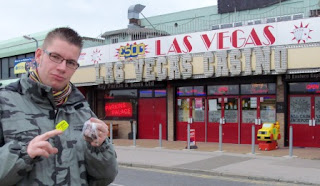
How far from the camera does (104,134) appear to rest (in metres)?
1.95

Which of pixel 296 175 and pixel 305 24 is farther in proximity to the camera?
pixel 305 24

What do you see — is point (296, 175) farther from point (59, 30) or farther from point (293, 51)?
point (59, 30)

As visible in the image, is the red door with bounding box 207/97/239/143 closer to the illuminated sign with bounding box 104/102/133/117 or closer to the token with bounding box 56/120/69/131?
the illuminated sign with bounding box 104/102/133/117

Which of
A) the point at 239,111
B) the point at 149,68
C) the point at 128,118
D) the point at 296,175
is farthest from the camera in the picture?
the point at 128,118

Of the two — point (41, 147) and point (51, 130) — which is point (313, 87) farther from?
point (41, 147)

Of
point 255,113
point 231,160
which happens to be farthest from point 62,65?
point 255,113

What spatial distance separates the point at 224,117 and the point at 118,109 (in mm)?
6582

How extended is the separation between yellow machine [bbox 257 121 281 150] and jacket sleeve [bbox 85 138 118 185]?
13147mm

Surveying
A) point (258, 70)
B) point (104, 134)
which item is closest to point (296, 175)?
point (258, 70)

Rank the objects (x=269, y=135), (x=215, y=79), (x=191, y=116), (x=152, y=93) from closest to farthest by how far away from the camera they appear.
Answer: (x=269, y=135) → (x=215, y=79) → (x=191, y=116) → (x=152, y=93)

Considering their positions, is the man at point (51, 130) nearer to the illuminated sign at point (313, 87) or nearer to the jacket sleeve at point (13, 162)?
the jacket sleeve at point (13, 162)

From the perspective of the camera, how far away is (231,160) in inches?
501

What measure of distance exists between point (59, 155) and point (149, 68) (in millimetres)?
16223

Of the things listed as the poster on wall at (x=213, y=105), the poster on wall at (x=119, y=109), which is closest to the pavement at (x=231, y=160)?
the poster on wall at (x=213, y=105)
